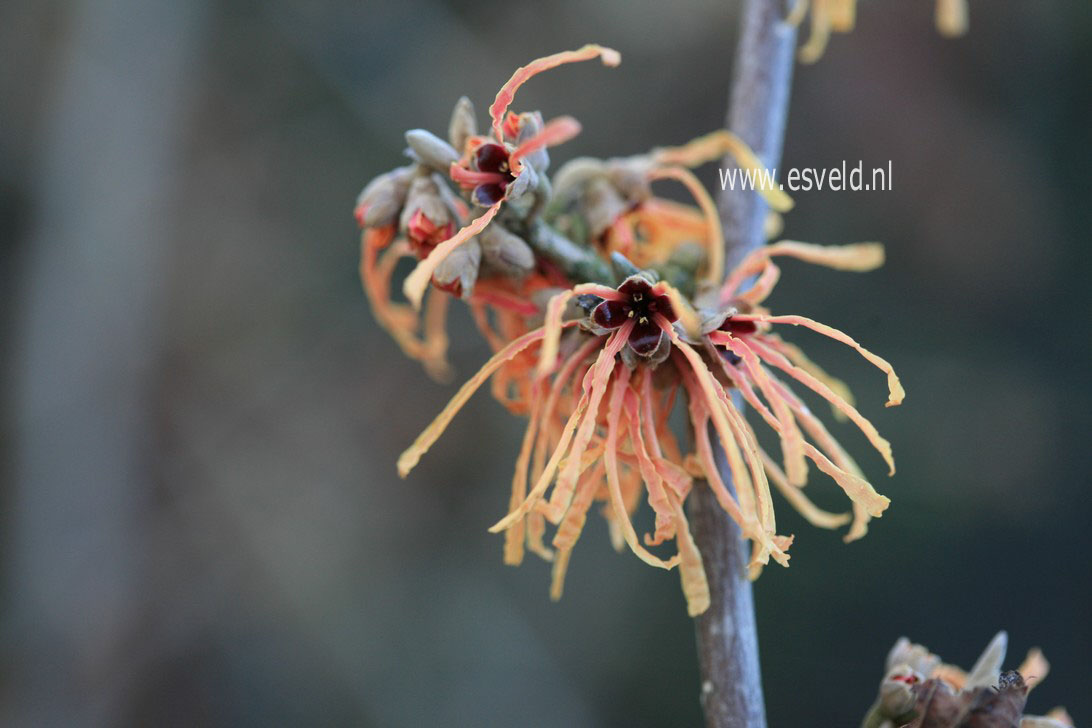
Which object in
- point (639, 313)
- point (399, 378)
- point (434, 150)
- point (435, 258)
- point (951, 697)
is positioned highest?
point (399, 378)

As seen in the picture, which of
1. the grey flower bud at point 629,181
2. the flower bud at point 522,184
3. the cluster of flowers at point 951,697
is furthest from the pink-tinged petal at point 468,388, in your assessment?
the cluster of flowers at point 951,697

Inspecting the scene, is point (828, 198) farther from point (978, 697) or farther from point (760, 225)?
point (978, 697)

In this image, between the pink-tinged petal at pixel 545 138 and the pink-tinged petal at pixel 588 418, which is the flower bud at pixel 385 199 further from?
the pink-tinged petal at pixel 588 418

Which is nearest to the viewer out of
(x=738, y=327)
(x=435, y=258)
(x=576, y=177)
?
(x=435, y=258)

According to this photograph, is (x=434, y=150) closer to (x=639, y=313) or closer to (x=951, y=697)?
(x=639, y=313)

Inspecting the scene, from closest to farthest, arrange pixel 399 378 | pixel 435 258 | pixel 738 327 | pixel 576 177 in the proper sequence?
pixel 435 258 < pixel 738 327 < pixel 576 177 < pixel 399 378

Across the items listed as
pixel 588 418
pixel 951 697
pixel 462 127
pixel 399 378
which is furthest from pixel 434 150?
pixel 399 378

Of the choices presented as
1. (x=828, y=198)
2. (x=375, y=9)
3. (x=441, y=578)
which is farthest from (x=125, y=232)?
(x=828, y=198)
